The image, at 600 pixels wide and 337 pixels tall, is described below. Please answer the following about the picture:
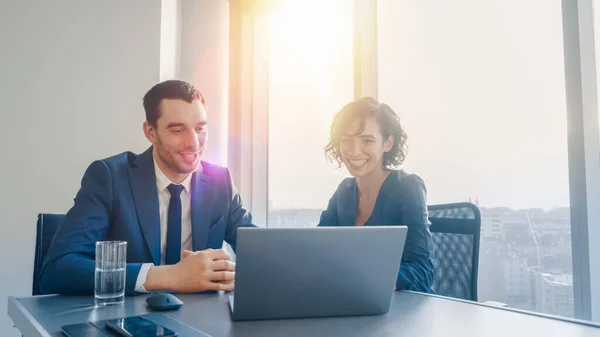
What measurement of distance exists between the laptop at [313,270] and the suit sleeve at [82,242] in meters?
0.43

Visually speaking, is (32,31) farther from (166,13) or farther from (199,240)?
(199,240)

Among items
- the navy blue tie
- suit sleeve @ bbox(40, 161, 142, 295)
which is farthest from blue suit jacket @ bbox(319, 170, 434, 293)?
suit sleeve @ bbox(40, 161, 142, 295)

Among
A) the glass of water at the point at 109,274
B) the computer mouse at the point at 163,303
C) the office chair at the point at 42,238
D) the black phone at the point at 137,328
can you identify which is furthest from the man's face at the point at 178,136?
the black phone at the point at 137,328

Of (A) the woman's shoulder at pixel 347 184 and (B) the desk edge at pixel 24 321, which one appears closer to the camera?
(B) the desk edge at pixel 24 321

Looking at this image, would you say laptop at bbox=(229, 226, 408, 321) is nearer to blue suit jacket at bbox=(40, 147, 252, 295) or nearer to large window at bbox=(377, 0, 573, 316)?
blue suit jacket at bbox=(40, 147, 252, 295)

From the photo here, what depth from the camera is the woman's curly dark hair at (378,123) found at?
1.80 meters

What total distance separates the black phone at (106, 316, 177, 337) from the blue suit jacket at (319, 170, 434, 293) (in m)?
0.71

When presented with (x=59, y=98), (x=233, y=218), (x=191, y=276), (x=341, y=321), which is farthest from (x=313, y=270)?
(x=59, y=98)

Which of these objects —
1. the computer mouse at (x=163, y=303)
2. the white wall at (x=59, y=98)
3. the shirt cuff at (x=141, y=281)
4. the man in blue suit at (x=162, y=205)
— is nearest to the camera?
the computer mouse at (x=163, y=303)

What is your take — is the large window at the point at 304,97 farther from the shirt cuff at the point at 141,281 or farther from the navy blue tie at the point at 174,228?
the shirt cuff at the point at 141,281

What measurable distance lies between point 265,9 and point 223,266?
8.43ft

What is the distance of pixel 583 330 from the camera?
811mm

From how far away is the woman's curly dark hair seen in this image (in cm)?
180

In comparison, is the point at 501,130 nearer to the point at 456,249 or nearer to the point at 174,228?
the point at 456,249
